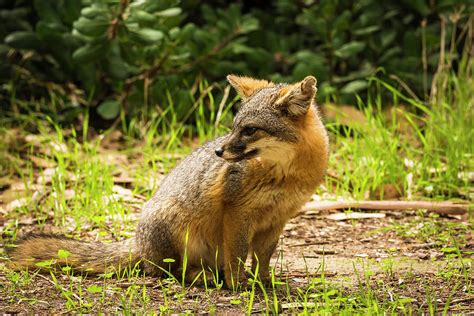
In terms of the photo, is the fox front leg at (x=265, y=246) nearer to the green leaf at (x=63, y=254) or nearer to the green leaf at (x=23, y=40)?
the green leaf at (x=63, y=254)

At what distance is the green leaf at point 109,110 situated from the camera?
8062 mm

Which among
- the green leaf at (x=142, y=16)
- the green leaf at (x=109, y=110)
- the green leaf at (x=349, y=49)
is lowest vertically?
A: the green leaf at (x=109, y=110)

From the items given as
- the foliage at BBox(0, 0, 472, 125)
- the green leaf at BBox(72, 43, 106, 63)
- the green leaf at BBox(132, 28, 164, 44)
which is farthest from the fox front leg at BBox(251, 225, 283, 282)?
the green leaf at BBox(72, 43, 106, 63)

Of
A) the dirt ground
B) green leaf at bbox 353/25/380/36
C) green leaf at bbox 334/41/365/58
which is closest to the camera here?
the dirt ground

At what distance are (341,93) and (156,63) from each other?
2020 mm

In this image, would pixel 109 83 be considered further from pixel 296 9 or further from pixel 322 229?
pixel 322 229

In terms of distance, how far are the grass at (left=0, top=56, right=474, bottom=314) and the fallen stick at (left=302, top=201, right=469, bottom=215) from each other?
4.3 inches

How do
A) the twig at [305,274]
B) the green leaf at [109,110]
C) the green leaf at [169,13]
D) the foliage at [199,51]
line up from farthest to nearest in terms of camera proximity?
the green leaf at [109,110], the foliage at [199,51], the green leaf at [169,13], the twig at [305,274]

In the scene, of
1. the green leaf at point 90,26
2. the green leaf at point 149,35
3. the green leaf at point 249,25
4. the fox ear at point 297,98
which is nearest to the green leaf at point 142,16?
the green leaf at point 149,35

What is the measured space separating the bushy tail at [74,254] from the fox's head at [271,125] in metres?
1.05

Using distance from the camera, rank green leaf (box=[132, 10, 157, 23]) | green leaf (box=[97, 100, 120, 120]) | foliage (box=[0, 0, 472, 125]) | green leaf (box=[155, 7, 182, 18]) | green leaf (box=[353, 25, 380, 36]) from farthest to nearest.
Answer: green leaf (box=[353, 25, 380, 36])
green leaf (box=[97, 100, 120, 120])
foliage (box=[0, 0, 472, 125])
green leaf (box=[155, 7, 182, 18])
green leaf (box=[132, 10, 157, 23])

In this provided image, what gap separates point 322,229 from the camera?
6176 mm

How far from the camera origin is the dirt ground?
4.31m

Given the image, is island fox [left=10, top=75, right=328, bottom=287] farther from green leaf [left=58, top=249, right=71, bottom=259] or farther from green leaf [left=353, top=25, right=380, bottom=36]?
green leaf [left=353, top=25, right=380, bottom=36]
